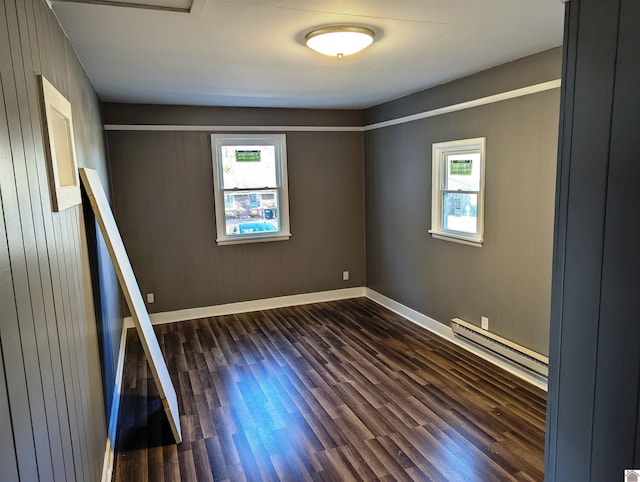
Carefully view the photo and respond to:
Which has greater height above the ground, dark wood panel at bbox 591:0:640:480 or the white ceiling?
the white ceiling

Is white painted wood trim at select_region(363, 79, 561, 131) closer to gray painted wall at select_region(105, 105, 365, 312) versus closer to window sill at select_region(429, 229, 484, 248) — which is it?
gray painted wall at select_region(105, 105, 365, 312)

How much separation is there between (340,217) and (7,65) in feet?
15.4

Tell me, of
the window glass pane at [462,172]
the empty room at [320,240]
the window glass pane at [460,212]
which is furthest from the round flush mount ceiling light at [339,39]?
the window glass pane at [460,212]

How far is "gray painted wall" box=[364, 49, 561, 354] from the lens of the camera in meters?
3.17

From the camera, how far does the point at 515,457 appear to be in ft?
8.22

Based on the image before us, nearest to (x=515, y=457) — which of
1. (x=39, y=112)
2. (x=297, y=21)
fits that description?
(x=297, y=21)

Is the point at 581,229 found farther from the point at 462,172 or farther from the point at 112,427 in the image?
the point at 112,427

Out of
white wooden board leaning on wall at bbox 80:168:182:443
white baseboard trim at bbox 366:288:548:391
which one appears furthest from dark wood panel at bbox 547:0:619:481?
white wooden board leaning on wall at bbox 80:168:182:443

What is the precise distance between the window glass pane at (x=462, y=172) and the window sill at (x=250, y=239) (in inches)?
85.5

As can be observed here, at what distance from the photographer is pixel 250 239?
17.5 ft

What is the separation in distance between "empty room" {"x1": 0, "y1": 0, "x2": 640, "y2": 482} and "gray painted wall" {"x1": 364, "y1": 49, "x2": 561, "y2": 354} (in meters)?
0.02

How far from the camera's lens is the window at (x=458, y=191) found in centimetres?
379

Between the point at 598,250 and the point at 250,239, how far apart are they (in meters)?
4.34

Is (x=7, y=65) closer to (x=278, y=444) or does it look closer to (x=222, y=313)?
(x=278, y=444)
